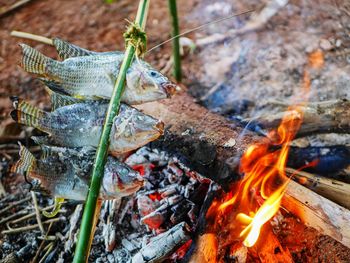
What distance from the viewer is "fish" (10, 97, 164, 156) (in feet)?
7.07

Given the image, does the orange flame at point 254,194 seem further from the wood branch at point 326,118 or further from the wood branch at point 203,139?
the wood branch at point 326,118

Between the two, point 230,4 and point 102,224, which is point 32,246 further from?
point 230,4

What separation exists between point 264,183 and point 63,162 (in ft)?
4.20

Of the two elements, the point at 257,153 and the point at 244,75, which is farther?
the point at 244,75

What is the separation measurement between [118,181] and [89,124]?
421 mm

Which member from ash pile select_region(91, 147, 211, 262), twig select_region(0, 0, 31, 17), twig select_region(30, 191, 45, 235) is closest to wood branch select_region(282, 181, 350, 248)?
ash pile select_region(91, 147, 211, 262)

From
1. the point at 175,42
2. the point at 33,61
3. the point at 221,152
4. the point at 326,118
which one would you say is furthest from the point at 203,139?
the point at 175,42

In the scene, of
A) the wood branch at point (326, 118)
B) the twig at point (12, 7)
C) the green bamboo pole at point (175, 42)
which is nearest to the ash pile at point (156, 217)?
the wood branch at point (326, 118)

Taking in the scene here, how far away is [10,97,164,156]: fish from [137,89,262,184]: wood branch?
550mm

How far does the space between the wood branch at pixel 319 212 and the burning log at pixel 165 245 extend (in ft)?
2.30

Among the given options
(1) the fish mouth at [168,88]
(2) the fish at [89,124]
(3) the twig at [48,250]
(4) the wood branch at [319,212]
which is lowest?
(3) the twig at [48,250]

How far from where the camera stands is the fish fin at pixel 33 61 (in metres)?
2.43

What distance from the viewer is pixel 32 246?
10.3 feet

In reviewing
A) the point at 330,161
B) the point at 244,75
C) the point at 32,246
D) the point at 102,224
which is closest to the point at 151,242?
the point at 102,224
